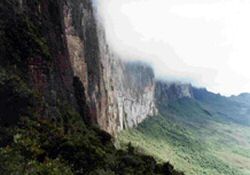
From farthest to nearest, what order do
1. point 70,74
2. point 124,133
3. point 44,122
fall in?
point 124,133 → point 70,74 → point 44,122

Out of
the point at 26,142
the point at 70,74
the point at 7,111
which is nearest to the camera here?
the point at 26,142

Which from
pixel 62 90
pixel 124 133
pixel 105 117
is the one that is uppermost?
pixel 62 90

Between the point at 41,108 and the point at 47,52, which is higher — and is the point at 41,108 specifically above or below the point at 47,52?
below

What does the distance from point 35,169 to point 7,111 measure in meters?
10.3

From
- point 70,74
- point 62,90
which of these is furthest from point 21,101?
point 70,74

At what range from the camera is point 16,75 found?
54.6 metres

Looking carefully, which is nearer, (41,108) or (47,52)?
(41,108)

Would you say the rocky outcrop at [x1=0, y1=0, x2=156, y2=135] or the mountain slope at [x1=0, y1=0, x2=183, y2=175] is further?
the rocky outcrop at [x1=0, y1=0, x2=156, y2=135]

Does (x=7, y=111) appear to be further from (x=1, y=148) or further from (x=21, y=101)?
(x=1, y=148)

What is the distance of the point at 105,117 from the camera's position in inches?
4852

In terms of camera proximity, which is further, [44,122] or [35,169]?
[44,122]

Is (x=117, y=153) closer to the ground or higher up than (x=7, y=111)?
closer to the ground

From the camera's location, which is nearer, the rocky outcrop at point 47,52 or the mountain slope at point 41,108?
the mountain slope at point 41,108

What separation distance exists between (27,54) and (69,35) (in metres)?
39.4
